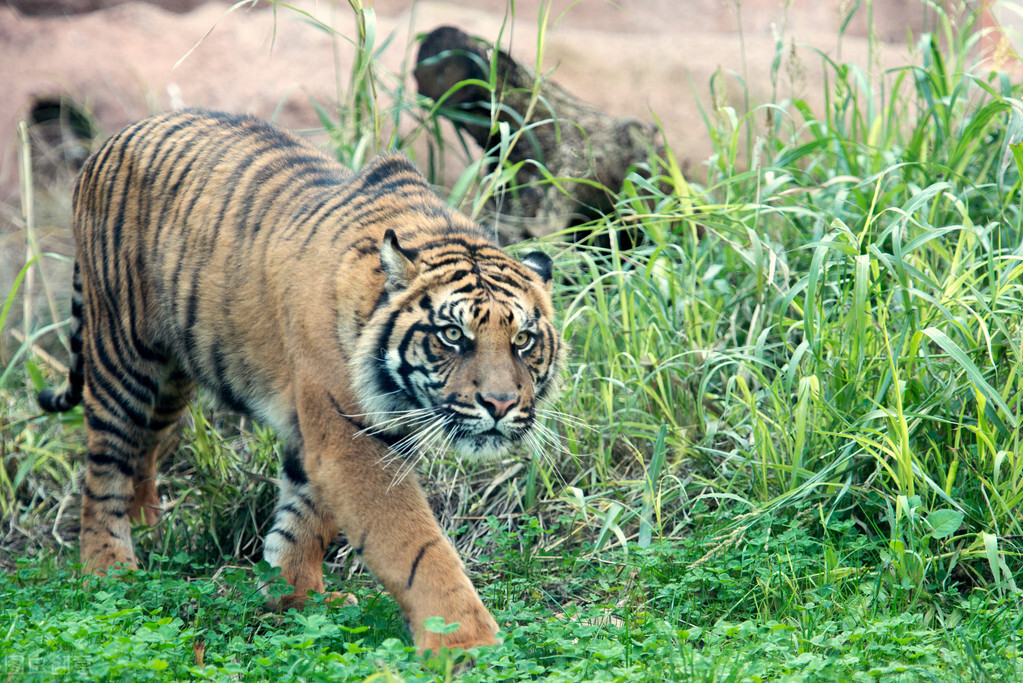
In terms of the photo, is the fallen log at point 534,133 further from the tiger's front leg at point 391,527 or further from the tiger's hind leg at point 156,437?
the tiger's front leg at point 391,527

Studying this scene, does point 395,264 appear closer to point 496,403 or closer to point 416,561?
point 496,403

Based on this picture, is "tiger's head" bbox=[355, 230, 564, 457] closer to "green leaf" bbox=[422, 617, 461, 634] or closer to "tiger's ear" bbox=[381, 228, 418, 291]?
"tiger's ear" bbox=[381, 228, 418, 291]

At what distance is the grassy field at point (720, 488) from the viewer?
2.43 meters

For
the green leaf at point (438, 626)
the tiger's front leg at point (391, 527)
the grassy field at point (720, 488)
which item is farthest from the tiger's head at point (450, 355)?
the green leaf at point (438, 626)

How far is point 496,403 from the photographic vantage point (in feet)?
8.92

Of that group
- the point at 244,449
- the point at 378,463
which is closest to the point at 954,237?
the point at 378,463

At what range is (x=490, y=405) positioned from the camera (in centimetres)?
273

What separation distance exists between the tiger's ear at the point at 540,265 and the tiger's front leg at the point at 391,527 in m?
0.79

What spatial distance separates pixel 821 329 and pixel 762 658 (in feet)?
4.23

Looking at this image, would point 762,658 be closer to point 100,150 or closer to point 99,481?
point 99,481

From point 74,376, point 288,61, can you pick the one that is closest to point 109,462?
point 74,376

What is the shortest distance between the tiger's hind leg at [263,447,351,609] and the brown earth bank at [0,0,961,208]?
306 centimetres

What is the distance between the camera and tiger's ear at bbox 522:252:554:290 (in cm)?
320

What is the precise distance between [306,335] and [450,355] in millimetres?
510
